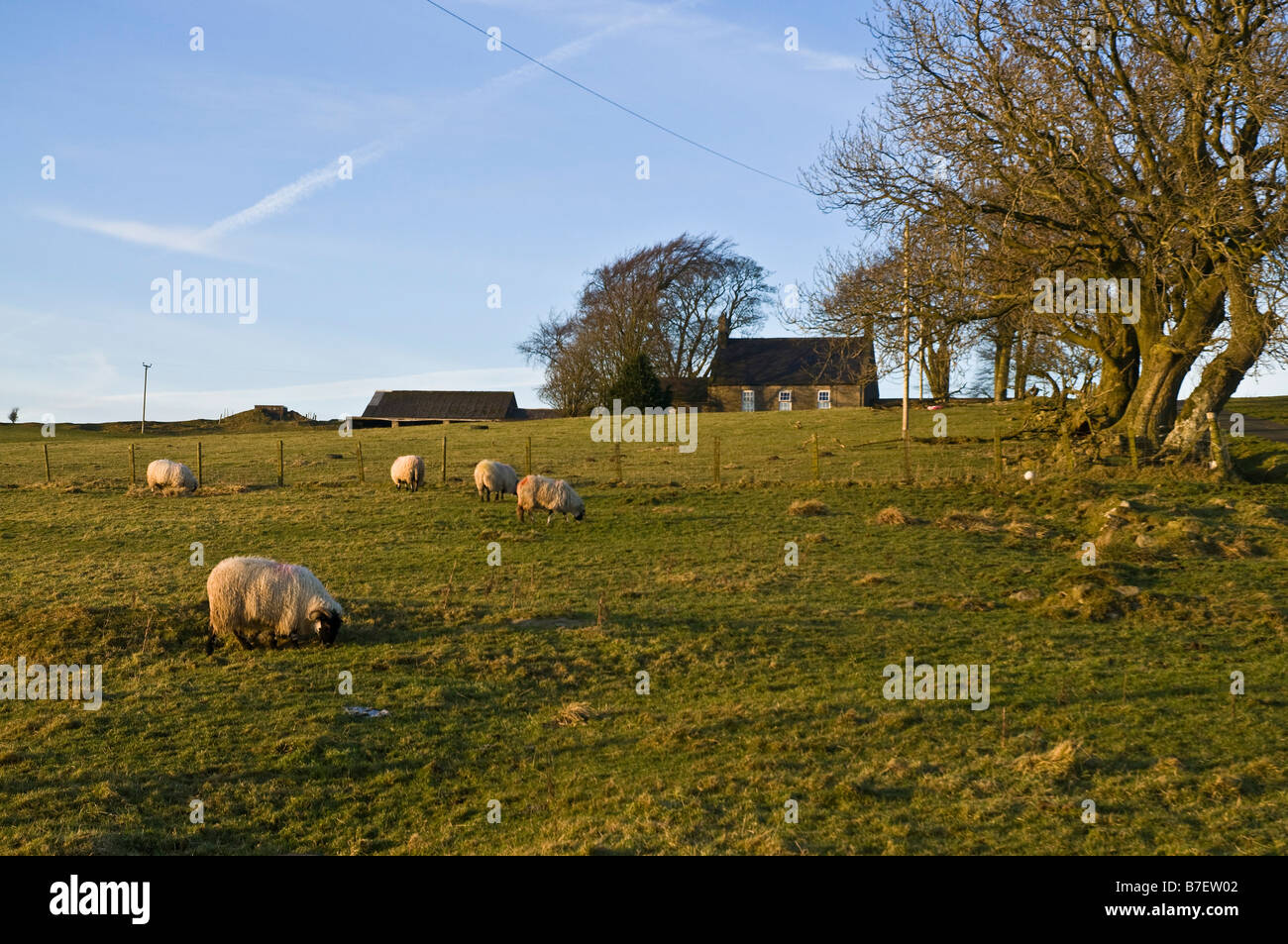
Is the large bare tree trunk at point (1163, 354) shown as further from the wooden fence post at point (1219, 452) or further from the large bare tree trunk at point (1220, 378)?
the wooden fence post at point (1219, 452)

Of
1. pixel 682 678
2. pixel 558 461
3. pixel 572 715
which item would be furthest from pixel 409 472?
pixel 572 715

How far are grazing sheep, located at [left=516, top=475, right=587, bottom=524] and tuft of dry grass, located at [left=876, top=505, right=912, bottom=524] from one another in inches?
274

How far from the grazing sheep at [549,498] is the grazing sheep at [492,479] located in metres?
2.83

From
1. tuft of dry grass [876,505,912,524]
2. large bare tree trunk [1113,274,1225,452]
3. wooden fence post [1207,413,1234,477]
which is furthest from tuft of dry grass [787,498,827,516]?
wooden fence post [1207,413,1234,477]

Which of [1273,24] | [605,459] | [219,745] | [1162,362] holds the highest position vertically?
[1273,24]

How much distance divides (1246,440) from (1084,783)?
23526mm

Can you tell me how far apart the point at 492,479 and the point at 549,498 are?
3525 millimetres

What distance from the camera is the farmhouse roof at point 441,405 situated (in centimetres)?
7162

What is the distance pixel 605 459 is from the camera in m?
35.5

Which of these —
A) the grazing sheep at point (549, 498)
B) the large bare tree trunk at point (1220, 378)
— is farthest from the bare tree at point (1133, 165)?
the grazing sheep at point (549, 498)

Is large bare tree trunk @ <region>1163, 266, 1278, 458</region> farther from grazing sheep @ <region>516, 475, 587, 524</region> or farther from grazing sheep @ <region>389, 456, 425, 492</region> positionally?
grazing sheep @ <region>389, 456, 425, 492</region>

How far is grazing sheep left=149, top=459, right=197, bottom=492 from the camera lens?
95.9 feet
